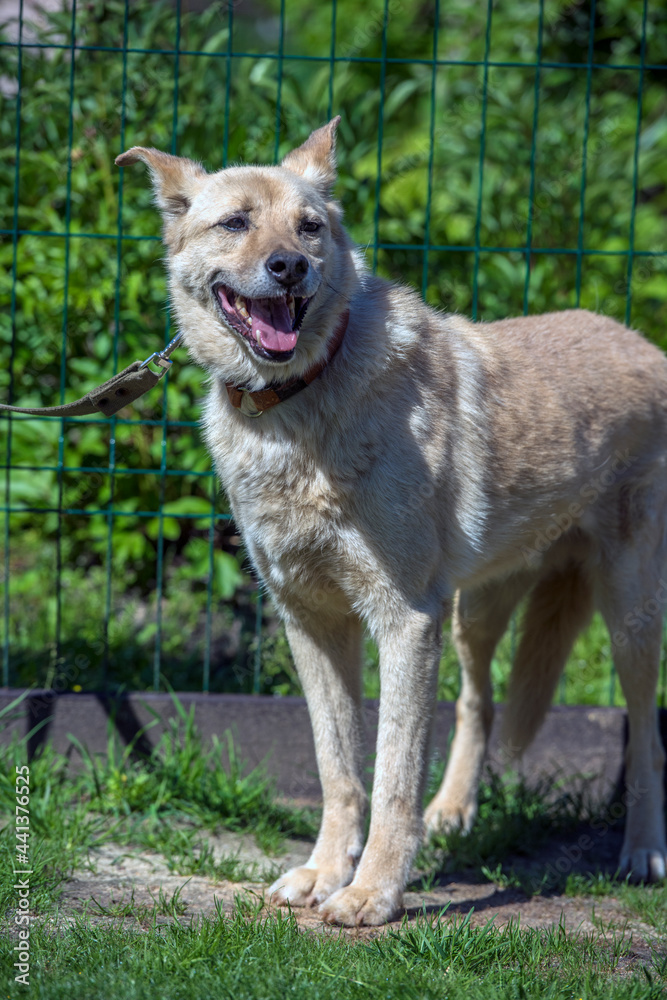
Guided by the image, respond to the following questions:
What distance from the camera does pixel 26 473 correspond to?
197 inches

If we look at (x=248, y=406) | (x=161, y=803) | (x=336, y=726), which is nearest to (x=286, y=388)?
(x=248, y=406)

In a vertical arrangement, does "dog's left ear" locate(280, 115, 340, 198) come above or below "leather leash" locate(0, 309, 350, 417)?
above

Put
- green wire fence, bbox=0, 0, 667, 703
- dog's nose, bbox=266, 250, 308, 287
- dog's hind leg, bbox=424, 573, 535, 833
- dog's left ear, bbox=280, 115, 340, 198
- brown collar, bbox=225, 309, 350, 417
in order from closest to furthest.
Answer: dog's nose, bbox=266, 250, 308, 287
brown collar, bbox=225, 309, 350, 417
dog's left ear, bbox=280, 115, 340, 198
dog's hind leg, bbox=424, 573, 535, 833
green wire fence, bbox=0, 0, 667, 703

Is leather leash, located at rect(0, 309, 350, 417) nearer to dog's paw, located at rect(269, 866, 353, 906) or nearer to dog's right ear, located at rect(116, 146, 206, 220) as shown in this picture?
dog's right ear, located at rect(116, 146, 206, 220)

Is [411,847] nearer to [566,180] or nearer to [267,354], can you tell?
[267,354]

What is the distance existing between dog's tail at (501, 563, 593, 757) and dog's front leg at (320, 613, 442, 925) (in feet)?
2.98

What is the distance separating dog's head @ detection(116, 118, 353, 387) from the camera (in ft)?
8.93

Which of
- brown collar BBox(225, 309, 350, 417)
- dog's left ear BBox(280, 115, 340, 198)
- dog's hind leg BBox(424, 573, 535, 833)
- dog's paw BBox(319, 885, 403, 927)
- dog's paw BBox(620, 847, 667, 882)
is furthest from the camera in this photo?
dog's hind leg BBox(424, 573, 535, 833)

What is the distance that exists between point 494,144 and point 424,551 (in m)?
3.43

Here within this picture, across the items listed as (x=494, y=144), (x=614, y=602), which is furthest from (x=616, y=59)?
(x=614, y=602)

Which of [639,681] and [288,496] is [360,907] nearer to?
[288,496]

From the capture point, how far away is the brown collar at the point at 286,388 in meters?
2.91

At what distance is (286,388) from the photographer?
115 inches

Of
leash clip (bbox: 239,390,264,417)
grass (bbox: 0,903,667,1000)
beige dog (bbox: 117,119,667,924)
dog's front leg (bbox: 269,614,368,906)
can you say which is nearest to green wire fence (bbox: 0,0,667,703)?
dog's front leg (bbox: 269,614,368,906)
